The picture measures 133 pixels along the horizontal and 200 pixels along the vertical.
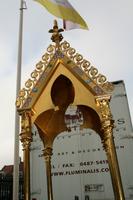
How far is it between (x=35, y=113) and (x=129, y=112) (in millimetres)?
3878

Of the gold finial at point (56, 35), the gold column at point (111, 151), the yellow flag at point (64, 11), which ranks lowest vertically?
the gold column at point (111, 151)

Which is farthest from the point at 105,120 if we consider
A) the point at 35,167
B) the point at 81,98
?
the point at 35,167

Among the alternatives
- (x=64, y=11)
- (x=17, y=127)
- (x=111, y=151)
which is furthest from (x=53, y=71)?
(x=17, y=127)

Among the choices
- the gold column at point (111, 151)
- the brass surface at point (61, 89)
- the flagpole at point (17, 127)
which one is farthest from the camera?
the flagpole at point (17, 127)

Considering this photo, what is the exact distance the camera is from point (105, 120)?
4531mm

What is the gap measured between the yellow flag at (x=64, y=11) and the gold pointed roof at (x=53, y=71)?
539 millimetres

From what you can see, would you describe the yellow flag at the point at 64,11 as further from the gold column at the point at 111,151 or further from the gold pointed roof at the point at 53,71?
the gold column at the point at 111,151

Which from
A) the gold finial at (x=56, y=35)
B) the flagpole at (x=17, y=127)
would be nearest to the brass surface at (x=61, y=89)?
the gold finial at (x=56, y=35)

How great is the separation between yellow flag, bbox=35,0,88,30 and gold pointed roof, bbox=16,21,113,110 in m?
0.54

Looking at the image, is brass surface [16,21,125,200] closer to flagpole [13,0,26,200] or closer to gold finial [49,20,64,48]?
gold finial [49,20,64,48]

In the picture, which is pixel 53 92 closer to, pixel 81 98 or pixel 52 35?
pixel 81 98

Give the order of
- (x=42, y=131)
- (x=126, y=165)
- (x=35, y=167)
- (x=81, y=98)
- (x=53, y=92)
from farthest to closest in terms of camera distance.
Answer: (x=35, y=167) → (x=126, y=165) → (x=42, y=131) → (x=53, y=92) → (x=81, y=98)

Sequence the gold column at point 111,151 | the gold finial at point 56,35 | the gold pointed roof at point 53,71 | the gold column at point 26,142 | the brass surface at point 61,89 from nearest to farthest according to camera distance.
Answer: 1. the gold column at point 111,151
2. the gold column at point 26,142
3. the brass surface at point 61,89
4. the gold pointed roof at point 53,71
5. the gold finial at point 56,35

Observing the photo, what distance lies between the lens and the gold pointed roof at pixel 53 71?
15.8 ft
